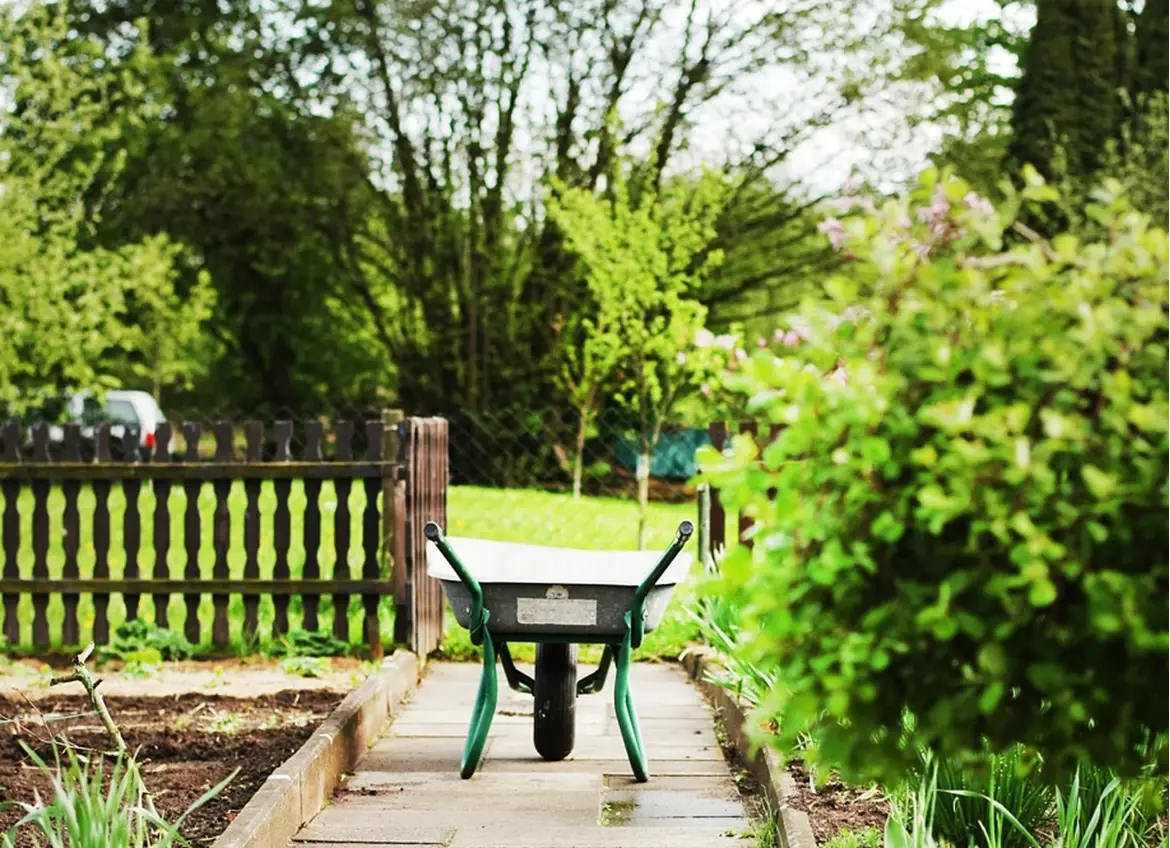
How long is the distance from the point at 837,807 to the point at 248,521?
4.36 meters

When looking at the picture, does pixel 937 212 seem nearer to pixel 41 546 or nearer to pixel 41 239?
pixel 41 546

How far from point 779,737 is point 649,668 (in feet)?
16.3

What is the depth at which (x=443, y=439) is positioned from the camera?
7742mm

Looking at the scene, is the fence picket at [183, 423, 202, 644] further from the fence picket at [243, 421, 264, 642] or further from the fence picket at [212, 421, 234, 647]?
the fence picket at [243, 421, 264, 642]

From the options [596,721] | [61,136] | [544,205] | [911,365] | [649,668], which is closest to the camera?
[911,365]

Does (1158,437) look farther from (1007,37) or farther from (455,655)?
(1007,37)

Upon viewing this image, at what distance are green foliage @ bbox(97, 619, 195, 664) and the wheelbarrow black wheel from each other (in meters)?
2.79

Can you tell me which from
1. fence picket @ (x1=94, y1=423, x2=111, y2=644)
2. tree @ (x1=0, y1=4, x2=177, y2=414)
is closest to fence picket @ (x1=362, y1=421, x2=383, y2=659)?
fence picket @ (x1=94, y1=423, x2=111, y2=644)

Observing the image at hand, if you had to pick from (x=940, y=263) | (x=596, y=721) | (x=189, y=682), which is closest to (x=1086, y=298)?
(x=940, y=263)

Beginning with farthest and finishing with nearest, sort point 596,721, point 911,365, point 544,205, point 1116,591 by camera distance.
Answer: point 544,205 → point 596,721 → point 911,365 → point 1116,591

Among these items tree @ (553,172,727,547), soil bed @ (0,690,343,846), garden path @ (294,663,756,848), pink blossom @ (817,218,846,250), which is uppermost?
tree @ (553,172,727,547)

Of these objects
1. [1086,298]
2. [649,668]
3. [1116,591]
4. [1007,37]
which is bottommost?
[649,668]

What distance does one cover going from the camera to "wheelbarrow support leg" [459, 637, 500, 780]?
4.91 meters

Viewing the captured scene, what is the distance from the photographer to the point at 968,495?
85.9 inches
